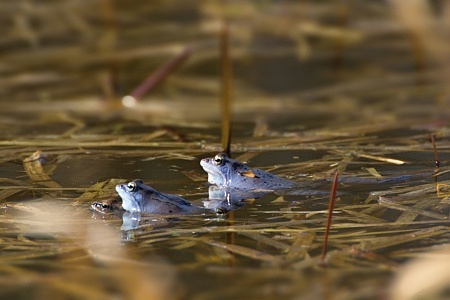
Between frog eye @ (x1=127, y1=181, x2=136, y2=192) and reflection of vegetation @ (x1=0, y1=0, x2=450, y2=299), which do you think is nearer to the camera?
reflection of vegetation @ (x1=0, y1=0, x2=450, y2=299)

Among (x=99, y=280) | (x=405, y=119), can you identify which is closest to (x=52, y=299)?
(x=99, y=280)

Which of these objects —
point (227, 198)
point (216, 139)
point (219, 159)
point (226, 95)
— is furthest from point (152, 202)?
point (216, 139)

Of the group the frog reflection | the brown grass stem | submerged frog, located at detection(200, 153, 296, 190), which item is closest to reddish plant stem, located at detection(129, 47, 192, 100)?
the brown grass stem

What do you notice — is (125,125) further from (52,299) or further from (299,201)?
(52,299)

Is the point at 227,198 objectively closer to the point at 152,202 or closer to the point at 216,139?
the point at 152,202

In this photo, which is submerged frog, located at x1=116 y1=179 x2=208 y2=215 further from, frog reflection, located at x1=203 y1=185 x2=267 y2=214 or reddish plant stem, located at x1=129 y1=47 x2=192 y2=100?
reddish plant stem, located at x1=129 y1=47 x2=192 y2=100

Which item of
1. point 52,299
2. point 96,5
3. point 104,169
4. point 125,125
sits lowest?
point 52,299

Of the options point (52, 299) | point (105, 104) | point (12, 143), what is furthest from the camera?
point (105, 104)
